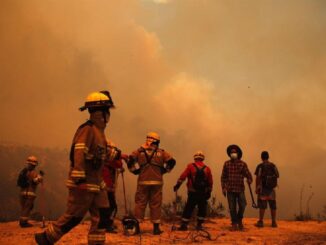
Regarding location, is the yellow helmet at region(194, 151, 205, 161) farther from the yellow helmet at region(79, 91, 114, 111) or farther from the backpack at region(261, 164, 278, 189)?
the yellow helmet at region(79, 91, 114, 111)

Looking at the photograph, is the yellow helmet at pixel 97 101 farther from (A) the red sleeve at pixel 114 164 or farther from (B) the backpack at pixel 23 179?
(B) the backpack at pixel 23 179

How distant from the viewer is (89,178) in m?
6.44

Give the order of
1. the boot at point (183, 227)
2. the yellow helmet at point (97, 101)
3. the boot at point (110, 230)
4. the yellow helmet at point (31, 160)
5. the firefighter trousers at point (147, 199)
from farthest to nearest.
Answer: the yellow helmet at point (31, 160) < the boot at point (183, 227) < the firefighter trousers at point (147, 199) < the boot at point (110, 230) < the yellow helmet at point (97, 101)

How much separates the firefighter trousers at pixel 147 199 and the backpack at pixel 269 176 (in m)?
3.70

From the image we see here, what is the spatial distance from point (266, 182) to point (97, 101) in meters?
7.37

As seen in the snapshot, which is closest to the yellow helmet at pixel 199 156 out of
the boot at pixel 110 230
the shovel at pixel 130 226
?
the shovel at pixel 130 226

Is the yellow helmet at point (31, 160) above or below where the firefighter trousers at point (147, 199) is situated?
above

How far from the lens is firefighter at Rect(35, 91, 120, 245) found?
616 cm

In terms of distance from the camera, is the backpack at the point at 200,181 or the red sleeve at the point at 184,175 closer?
the backpack at the point at 200,181

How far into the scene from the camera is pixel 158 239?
9.41 meters

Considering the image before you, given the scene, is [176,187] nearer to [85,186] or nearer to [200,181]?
[200,181]

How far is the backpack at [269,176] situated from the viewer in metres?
12.4

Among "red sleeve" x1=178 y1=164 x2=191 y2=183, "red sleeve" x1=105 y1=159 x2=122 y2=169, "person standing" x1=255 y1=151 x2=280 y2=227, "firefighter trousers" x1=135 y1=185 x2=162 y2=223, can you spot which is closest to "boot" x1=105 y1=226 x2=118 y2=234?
"firefighter trousers" x1=135 y1=185 x2=162 y2=223

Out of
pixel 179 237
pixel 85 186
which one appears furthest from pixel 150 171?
pixel 85 186
